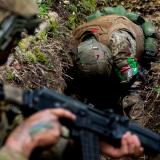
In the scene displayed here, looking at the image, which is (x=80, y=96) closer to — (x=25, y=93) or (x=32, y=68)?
(x=32, y=68)

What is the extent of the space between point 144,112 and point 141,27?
3.40 ft

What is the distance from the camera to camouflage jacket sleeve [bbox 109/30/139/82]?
19.0ft

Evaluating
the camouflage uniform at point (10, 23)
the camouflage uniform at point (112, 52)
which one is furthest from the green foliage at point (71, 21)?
the camouflage uniform at point (10, 23)

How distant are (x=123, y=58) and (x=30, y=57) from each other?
1.03m

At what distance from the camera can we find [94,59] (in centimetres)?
560

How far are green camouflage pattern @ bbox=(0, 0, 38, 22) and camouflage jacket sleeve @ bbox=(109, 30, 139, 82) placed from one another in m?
2.68

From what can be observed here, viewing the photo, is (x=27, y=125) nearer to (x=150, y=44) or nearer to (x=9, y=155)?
(x=9, y=155)

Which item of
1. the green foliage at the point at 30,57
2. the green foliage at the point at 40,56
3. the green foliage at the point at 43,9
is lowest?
the green foliage at the point at 40,56

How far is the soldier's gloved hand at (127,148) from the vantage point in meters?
2.97

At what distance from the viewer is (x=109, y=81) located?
5.97 metres

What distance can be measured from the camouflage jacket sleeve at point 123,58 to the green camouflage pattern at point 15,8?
2675 millimetres

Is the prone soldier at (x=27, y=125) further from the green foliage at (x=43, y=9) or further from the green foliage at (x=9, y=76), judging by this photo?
the green foliage at (x=43, y=9)

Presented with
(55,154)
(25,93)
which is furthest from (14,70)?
(25,93)

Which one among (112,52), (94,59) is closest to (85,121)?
(94,59)
